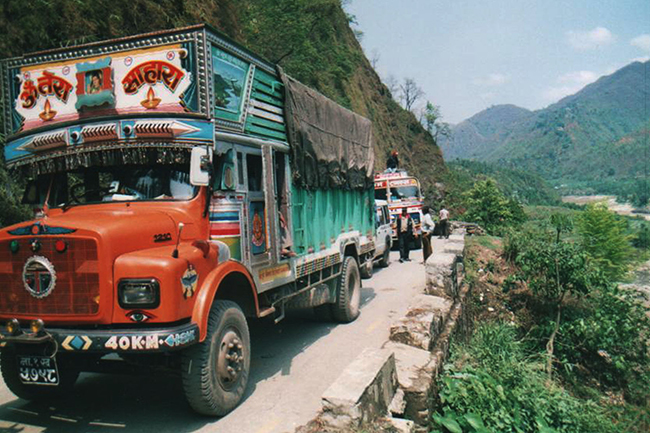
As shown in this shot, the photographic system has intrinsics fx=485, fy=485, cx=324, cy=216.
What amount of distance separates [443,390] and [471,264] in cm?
848

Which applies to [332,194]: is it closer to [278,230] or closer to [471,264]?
[278,230]

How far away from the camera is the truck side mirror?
4582 mm

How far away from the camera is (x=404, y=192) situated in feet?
67.5

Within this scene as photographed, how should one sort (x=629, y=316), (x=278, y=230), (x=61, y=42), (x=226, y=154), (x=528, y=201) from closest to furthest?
1. (x=226, y=154)
2. (x=278, y=230)
3. (x=629, y=316)
4. (x=61, y=42)
5. (x=528, y=201)

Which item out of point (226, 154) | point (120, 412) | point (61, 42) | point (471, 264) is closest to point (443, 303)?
Answer: point (226, 154)

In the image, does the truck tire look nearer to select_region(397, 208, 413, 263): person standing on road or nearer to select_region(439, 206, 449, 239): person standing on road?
select_region(397, 208, 413, 263): person standing on road

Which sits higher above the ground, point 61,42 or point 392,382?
point 61,42

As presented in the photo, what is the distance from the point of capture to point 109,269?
4.04 m

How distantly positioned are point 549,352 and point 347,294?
440 centimetres

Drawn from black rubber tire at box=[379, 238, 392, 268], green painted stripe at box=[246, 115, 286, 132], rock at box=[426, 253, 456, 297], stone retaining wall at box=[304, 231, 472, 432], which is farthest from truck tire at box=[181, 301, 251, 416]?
black rubber tire at box=[379, 238, 392, 268]

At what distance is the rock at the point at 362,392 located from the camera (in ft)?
12.2

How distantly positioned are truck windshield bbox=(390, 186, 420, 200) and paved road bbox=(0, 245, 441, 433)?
1263 centimetres

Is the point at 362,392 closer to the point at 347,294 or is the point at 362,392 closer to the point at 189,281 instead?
the point at 189,281

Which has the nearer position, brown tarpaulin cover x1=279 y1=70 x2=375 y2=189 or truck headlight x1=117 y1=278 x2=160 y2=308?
truck headlight x1=117 y1=278 x2=160 y2=308
